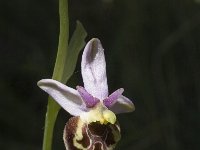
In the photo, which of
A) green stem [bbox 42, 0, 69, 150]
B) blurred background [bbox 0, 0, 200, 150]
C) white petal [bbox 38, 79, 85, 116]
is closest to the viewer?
white petal [bbox 38, 79, 85, 116]

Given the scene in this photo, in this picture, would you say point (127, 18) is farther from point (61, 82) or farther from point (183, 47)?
point (61, 82)

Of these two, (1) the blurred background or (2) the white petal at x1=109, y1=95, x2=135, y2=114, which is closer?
(2) the white petal at x1=109, y1=95, x2=135, y2=114

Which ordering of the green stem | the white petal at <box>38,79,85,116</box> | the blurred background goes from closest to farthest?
the white petal at <box>38,79,85,116</box> < the green stem < the blurred background

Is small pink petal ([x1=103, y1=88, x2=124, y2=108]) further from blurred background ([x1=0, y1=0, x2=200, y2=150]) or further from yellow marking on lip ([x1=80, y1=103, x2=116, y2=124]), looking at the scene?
blurred background ([x1=0, y1=0, x2=200, y2=150])

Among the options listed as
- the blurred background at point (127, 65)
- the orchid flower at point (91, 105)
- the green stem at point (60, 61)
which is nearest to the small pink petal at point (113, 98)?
the orchid flower at point (91, 105)

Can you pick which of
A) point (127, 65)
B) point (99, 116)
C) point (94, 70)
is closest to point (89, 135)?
point (99, 116)

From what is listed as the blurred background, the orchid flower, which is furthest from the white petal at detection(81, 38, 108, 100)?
the blurred background
